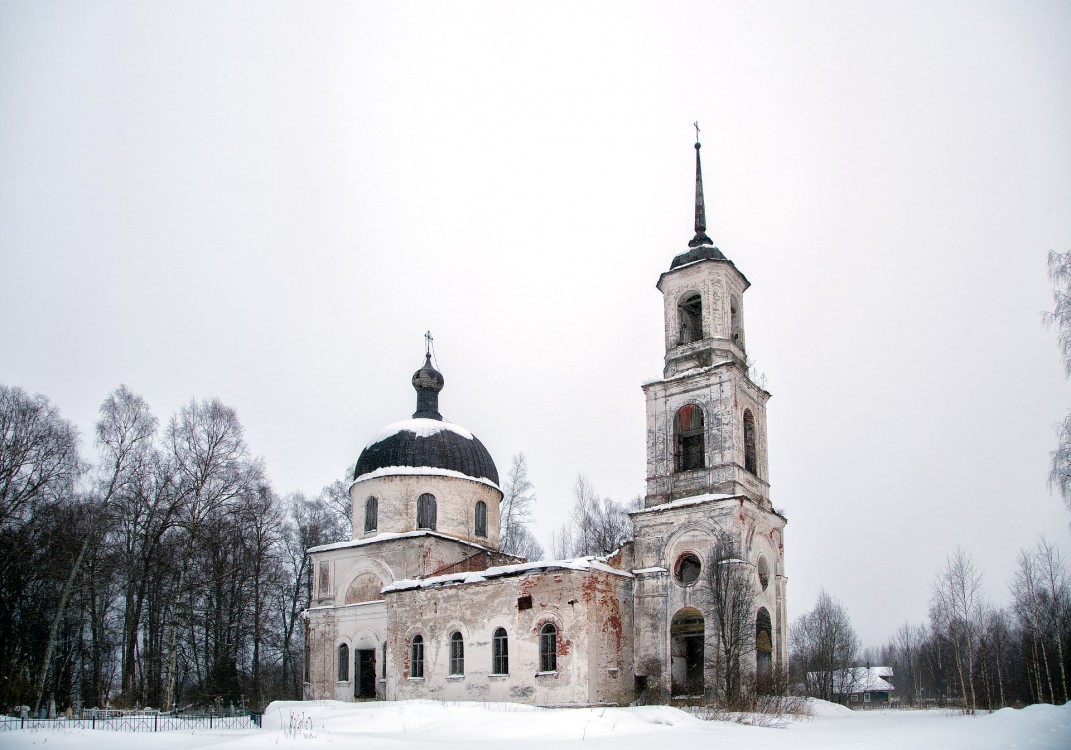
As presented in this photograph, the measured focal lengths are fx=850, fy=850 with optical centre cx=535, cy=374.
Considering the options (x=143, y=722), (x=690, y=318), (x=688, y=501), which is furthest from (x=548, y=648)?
(x=690, y=318)

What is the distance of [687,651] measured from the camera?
76.0 feet

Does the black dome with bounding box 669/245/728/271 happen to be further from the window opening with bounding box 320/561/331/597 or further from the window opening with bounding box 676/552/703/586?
the window opening with bounding box 320/561/331/597

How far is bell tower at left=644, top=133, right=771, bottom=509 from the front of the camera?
2295 cm

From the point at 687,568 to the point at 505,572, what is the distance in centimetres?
490

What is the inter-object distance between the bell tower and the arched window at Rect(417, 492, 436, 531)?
836 centimetres

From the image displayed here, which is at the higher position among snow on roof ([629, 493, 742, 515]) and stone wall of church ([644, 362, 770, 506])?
stone wall of church ([644, 362, 770, 506])

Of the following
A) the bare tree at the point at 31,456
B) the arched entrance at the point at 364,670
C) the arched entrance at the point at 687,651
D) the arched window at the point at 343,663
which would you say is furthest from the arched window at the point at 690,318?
the bare tree at the point at 31,456

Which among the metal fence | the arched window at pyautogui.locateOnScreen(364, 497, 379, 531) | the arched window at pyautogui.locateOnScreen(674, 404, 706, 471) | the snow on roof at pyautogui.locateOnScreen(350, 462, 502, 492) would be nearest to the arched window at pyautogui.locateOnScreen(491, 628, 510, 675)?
the metal fence

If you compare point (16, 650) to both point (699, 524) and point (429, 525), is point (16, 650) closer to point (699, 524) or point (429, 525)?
point (429, 525)

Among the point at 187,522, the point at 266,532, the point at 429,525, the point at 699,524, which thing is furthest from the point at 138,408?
the point at 699,524

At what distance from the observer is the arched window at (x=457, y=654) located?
2358 cm

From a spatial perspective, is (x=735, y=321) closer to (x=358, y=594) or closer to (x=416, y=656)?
(x=416, y=656)

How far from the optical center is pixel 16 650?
89.7ft

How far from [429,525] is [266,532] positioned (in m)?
9.22
